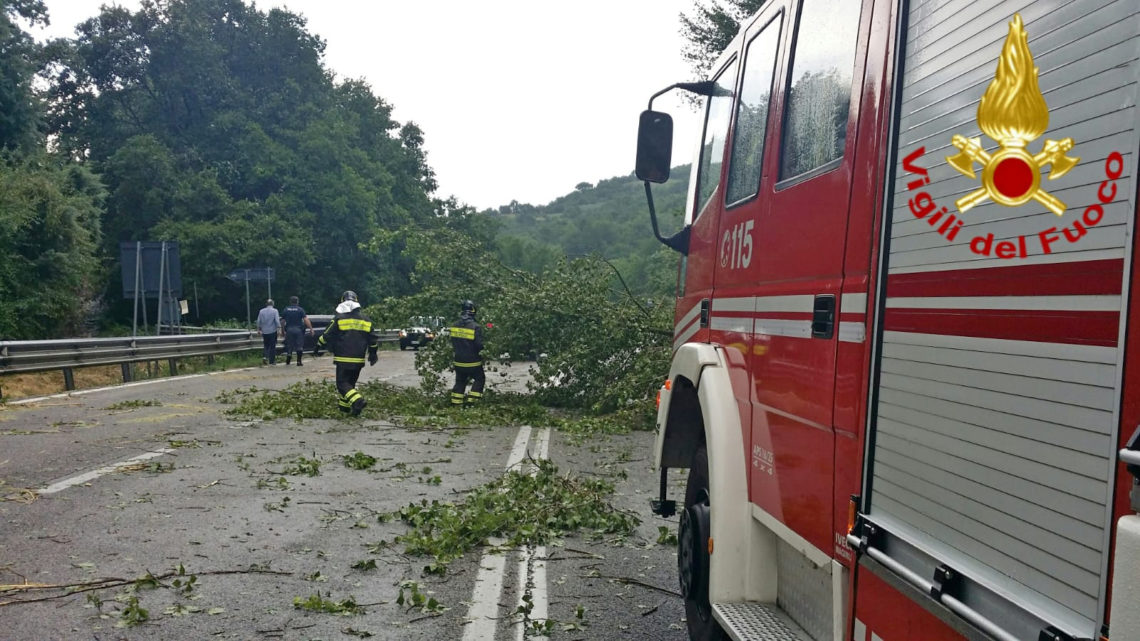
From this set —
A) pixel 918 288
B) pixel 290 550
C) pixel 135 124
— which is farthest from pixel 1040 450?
pixel 135 124

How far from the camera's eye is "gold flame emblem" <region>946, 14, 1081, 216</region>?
2.04 m

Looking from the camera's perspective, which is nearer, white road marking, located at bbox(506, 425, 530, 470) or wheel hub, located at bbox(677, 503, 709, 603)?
wheel hub, located at bbox(677, 503, 709, 603)

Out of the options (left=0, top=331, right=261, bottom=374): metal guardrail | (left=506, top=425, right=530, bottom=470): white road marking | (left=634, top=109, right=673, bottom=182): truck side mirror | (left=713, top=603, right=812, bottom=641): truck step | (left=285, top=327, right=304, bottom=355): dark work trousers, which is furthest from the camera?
(left=285, top=327, right=304, bottom=355): dark work trousers

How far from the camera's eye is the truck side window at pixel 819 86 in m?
3.25

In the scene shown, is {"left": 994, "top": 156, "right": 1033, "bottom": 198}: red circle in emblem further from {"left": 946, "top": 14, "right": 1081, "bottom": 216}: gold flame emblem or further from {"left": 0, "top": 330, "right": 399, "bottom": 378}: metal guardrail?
{"left": 0, "top": 330, "right": 399, "bottom": 378}: metal guardrail

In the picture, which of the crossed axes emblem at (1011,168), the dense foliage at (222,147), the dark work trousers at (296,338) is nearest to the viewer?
the crossed axes emblem at (1011,168)

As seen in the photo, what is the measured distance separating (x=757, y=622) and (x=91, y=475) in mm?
6660

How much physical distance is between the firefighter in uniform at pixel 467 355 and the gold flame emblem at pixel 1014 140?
13155 mm

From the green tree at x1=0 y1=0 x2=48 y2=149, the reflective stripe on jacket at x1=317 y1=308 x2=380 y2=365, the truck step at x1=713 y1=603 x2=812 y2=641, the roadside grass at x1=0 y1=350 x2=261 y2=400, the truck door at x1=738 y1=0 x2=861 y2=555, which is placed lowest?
the roadside grass at x1=0 y1=350 x2=261 y2=400


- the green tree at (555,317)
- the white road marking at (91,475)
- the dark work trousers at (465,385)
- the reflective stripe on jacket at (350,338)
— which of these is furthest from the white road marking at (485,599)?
the dark work trousers at (465,385)

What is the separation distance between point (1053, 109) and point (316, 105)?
181 ft

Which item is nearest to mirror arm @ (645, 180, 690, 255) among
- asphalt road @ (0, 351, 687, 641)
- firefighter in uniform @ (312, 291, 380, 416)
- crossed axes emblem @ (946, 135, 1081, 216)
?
asphalt road @ (0, 351, 687, 641)

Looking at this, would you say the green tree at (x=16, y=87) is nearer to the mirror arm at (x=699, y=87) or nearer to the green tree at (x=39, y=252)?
the green tree at (x=39, y=252)

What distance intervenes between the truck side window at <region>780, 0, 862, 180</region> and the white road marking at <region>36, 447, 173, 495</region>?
6395 millimetres
